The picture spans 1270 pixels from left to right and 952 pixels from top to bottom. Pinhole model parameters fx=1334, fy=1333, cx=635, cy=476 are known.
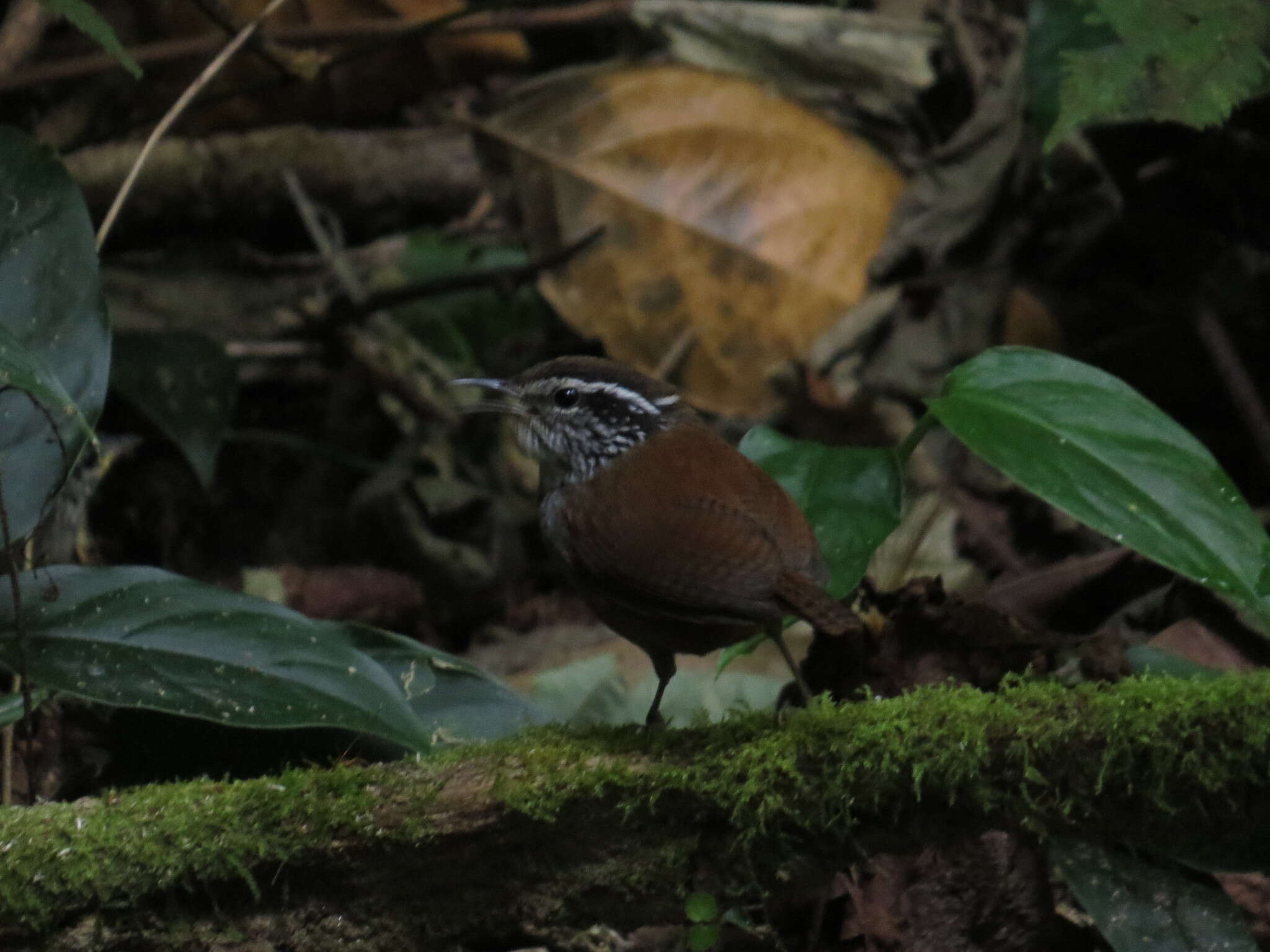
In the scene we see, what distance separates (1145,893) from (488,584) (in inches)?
123

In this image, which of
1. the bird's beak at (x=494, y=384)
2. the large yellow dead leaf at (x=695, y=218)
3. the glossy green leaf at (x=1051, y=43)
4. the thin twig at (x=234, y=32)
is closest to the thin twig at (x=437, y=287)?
the large yellow dead leaf at (x=695, y=218)

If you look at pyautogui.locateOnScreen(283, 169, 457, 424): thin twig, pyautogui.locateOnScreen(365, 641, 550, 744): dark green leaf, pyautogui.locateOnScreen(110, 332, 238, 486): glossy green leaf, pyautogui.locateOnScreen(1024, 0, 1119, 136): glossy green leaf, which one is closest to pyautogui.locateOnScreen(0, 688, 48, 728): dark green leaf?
pyautogui.locateOnScreen(365, 641, 550, 744): dark green leaf

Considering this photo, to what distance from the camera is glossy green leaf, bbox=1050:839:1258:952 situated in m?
2.42

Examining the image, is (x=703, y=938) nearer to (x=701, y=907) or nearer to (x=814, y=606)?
(x=701, y=907)

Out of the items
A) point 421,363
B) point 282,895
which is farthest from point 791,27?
point 282,895

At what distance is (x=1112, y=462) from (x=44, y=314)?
7.61ft

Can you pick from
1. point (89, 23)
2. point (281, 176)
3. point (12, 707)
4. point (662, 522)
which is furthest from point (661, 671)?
point (281, 176)

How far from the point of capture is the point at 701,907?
7.81ft

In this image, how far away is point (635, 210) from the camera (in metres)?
5.11

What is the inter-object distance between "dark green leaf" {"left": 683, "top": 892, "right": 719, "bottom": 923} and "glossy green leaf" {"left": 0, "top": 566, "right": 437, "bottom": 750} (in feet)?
1.93

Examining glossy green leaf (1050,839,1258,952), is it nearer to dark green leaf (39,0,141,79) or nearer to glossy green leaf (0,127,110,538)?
glossy green leaf (0,127,110,538)

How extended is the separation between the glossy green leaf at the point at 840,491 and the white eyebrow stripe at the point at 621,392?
1.04ft

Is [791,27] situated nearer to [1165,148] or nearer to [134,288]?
[1165,148]

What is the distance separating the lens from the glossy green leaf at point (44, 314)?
2801 mm
